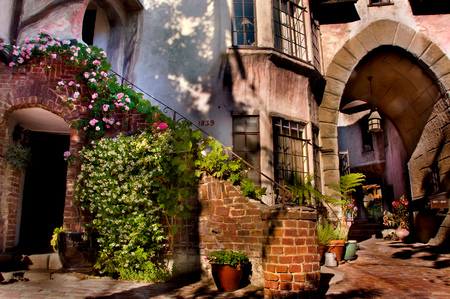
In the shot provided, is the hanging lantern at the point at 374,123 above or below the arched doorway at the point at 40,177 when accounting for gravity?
above

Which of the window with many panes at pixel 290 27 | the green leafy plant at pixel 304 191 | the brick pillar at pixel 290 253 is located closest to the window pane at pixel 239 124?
the green leafy plant at pixel 304 191

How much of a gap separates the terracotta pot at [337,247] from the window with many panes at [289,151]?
1.55m

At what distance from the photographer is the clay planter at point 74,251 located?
5305 millimetres

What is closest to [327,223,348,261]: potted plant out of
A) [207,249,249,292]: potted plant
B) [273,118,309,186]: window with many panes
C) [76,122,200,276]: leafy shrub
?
[273,118,309,186]: window with many panes

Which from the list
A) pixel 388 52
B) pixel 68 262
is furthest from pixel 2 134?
pixel 388 52

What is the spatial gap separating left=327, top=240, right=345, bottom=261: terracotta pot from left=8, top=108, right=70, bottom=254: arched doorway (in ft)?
19.1

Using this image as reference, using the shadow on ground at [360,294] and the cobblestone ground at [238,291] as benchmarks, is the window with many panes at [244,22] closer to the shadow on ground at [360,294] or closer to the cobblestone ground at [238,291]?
the cobblestone ground at [238,291]

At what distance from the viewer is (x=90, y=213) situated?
5.86 m

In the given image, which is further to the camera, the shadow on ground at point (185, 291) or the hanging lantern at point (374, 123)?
the hanging lantern at point (374, 123)

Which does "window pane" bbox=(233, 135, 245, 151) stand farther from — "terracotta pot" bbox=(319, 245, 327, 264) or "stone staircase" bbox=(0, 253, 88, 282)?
"stone staircase" bbox=(0, 253, 88, 282)

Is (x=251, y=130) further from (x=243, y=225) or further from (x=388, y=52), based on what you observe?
(x=388, y=52)

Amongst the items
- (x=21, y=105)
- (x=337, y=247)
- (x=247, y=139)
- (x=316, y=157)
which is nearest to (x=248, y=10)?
(x=247, y=139)

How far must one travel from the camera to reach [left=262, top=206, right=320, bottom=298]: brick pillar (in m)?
4.12

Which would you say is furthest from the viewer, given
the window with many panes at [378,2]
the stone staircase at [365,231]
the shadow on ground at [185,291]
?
the stone staircase at [365,231]
